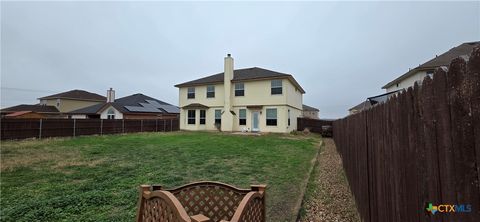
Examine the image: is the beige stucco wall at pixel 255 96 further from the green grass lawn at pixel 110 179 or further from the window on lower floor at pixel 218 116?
the green grass lawn at pixel 110 179

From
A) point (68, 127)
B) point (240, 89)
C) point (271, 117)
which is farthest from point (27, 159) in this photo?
point (240, 89)

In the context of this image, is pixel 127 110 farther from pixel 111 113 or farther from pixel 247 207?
pixel 247 207

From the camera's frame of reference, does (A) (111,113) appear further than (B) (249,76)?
Yes

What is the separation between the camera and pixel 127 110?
100ft

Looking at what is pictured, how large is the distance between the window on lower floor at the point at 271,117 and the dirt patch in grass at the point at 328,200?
14476 mm

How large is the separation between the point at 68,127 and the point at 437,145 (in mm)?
21639

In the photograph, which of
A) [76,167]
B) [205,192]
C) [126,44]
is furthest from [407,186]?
[126,44]

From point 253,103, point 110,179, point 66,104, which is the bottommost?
point 110,179

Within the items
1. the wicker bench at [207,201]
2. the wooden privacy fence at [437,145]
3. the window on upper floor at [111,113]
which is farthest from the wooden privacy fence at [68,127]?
the wooden privacy fence at [437,145]

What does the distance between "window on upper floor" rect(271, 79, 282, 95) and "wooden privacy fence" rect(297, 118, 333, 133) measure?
5.12 meters

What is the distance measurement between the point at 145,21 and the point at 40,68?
32.1 metres

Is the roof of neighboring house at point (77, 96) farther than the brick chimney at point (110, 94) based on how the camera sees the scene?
Yes

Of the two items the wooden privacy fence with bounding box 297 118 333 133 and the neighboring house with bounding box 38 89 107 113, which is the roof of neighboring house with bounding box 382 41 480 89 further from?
the neighboring house with bounding box 38 89 107 113

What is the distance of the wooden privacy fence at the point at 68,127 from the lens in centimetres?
1487
